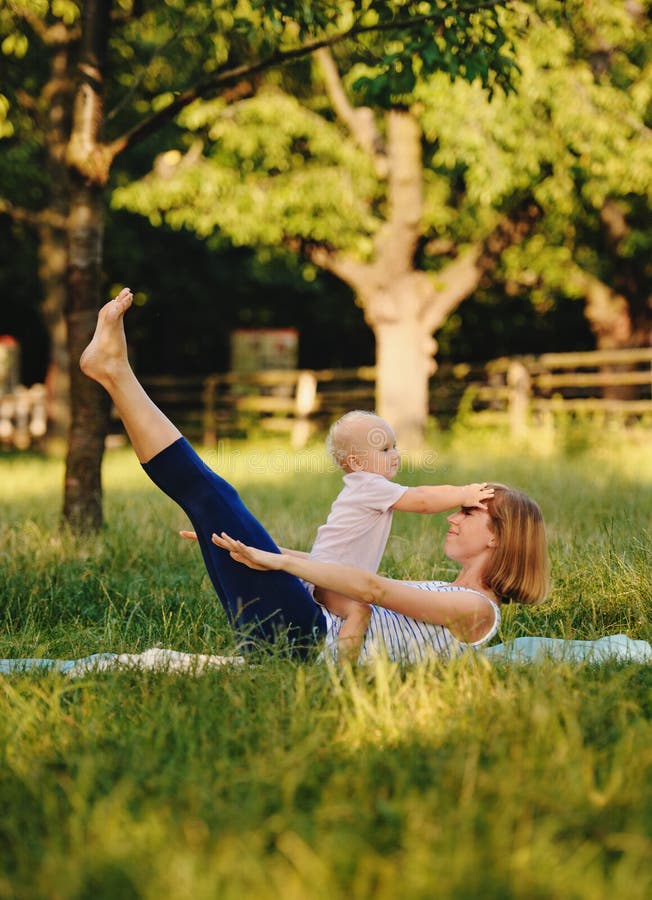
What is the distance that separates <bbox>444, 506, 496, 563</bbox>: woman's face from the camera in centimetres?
355

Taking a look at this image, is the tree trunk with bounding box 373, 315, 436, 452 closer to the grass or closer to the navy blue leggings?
the grass

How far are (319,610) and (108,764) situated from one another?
121cm

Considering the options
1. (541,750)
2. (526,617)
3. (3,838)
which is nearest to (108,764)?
(3,838)

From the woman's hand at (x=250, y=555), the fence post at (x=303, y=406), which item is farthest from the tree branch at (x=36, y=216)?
the woman's hand at (x=250, y=555)

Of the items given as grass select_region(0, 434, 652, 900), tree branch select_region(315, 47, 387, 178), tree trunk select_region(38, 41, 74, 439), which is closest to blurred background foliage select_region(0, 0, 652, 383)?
tree branch select_region(315, 47, 387, 178)

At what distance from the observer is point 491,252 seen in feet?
47.2

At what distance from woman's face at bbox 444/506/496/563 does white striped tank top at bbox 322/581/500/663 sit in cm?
12

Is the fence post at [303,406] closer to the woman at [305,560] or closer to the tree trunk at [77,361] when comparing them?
the tree trunk at [77,361]

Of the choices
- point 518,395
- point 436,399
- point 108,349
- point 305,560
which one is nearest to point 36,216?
point 518,395

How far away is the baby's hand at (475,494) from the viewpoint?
3.47 metres

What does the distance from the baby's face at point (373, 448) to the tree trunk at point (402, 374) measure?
10.5 meters

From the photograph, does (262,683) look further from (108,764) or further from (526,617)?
(526,617)

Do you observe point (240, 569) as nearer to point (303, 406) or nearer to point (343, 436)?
point (343, 436)

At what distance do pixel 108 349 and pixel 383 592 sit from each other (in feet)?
4.58
